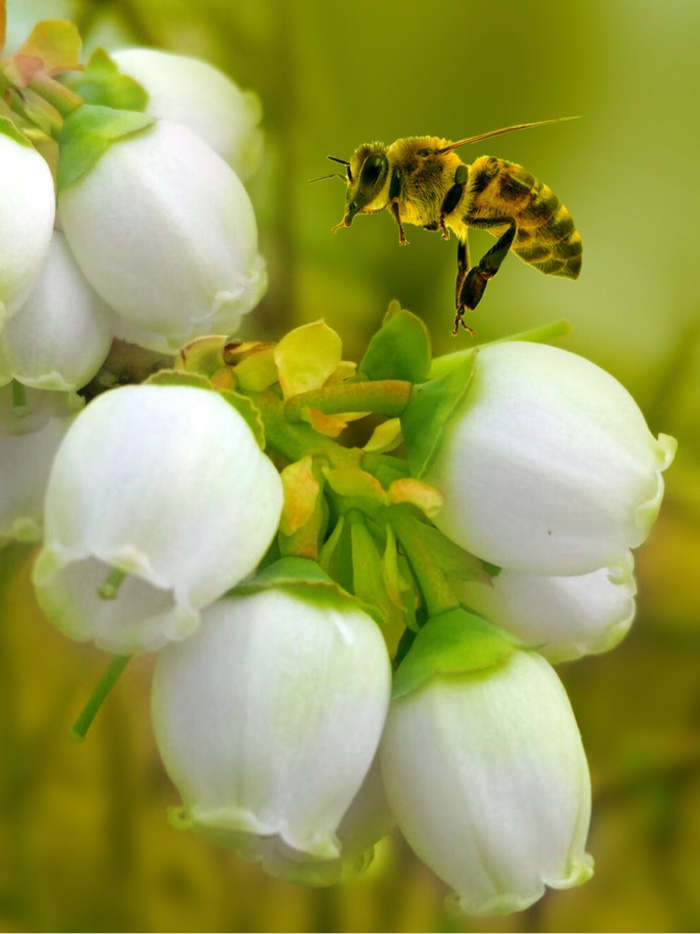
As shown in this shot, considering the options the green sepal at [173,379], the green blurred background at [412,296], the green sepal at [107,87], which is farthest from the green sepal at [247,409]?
the green blurred background at [412,296]

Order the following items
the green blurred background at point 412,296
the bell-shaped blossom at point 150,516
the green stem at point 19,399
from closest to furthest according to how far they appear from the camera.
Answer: the bell-shaped blossom at point 150,516
the green stem at point 19,399
the green blurred background at point 412,296

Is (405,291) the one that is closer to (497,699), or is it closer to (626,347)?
(626,347)

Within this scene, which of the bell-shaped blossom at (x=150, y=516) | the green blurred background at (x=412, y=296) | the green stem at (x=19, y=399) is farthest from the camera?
the green blurred background at (x=412, y=296)

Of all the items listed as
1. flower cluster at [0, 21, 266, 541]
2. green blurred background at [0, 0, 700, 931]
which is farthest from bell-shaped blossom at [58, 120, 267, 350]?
green blurred background at [0, 0, 700, 931]

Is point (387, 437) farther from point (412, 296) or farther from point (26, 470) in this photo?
point (412, 296)

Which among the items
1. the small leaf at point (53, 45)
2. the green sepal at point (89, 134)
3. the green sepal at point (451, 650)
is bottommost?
the green sepal at point (451, 650)

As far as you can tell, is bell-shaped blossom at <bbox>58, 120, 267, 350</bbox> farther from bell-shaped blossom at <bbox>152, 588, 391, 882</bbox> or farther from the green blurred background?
the green blurred background

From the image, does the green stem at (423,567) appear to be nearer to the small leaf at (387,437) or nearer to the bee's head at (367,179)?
the small leaf at (387,437)
